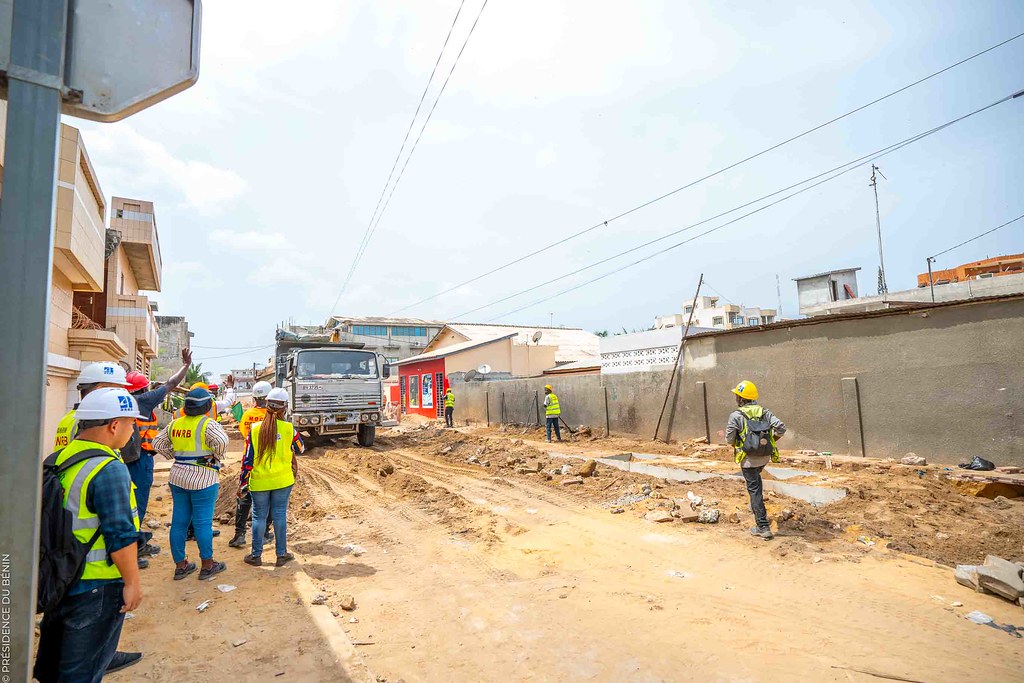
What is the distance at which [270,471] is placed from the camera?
5270 millimetres

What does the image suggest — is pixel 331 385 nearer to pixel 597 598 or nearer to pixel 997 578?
pixel 597 598

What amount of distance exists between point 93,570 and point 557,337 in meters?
33.9

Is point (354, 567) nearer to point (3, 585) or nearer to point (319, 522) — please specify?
point (319, 522)

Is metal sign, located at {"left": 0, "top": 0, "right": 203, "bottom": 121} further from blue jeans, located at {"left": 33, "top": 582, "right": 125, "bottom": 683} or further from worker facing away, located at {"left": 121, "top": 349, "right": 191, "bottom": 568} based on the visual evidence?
worker facing away, located at {"left": 121, "top": 349, "right": 191, "bottom": 568}

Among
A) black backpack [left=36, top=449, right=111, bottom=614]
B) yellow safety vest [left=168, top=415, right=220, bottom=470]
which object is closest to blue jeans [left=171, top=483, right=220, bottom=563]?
yellow safety vest [left=168, top=415, right=220, bottom=470]

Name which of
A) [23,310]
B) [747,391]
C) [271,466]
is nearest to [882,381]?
[747,391]

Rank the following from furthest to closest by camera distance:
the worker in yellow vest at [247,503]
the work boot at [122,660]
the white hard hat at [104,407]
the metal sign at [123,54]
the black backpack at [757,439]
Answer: the black backpack at [757,439] < the worker in yellow vest at [247,503] < the work boot at [122,660] < the white hard hat at [104,407] < the metal sign at [123,54]

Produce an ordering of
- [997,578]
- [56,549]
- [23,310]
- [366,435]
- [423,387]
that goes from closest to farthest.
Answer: [23,310] < [56,549] < [997,578] < [366,435] < [423,387]

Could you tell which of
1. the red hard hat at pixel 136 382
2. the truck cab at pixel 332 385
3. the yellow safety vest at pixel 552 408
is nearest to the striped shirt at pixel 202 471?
A: the red hard hat at pixel 136 382

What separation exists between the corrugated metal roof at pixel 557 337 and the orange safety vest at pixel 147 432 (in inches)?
963

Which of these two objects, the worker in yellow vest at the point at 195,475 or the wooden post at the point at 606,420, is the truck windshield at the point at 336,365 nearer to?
Answer: the wooden post at the point at 606,420

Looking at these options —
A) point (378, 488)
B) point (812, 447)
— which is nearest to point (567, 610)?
point (378, 488)

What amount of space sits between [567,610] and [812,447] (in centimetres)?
920

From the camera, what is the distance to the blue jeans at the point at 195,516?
16.5 feet
